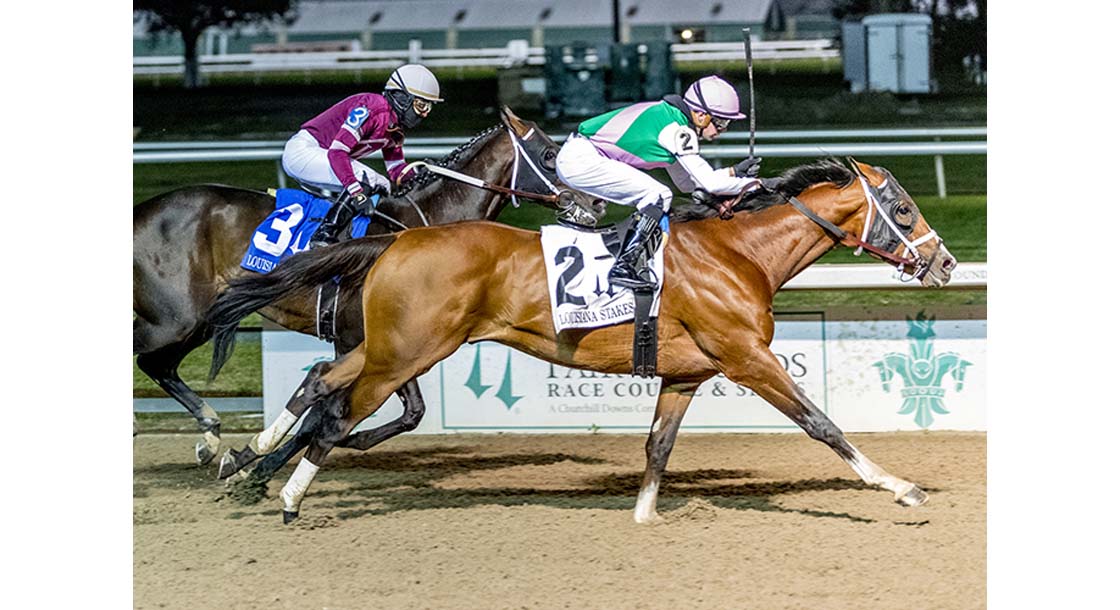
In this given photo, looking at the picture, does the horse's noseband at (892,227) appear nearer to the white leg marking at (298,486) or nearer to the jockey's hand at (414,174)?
the jockey's hand at (414,174)

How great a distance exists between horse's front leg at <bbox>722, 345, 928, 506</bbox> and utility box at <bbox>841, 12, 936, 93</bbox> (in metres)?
11.8

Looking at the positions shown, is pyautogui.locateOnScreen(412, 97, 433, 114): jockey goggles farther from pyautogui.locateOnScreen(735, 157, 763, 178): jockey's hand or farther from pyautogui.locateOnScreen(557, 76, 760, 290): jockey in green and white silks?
pyautogui.locateOnScreen(735, 157, 763, 178): jockey's hand

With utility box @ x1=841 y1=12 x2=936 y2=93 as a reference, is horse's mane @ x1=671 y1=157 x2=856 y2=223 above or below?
below

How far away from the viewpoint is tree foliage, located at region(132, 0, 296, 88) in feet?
61.1

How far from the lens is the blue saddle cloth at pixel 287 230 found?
619 cm

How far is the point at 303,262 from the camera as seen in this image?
5520 mm

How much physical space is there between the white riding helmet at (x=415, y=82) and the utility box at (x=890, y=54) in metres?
11.0

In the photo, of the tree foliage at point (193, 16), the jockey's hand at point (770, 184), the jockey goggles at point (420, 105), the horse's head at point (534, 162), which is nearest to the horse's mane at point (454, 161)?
the horse's head at point (534, 162)

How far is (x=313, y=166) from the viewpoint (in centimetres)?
639

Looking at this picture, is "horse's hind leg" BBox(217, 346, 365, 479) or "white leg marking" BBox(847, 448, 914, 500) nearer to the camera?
"white leg marking" BBox(847, 448, 914, 500)

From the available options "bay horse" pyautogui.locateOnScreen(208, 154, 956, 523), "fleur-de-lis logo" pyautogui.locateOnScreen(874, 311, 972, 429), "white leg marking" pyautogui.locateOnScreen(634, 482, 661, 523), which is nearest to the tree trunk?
"fleur-de-lis logo" pyautogui.locateOnScreen(874, 311, 972, 429)

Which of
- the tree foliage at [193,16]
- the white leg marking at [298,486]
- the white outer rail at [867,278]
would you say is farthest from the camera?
the tree foliage at [193,16]

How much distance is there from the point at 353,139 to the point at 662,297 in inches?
65.5

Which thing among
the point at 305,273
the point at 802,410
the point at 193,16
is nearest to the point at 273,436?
the point at 305,273
